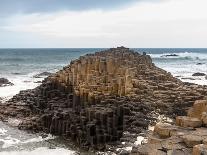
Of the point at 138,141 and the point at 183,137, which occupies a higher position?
the point at 183,137

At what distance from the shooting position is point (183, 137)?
31.0 ft

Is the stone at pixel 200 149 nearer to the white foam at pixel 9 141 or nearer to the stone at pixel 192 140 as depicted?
the stone at pixel 192 140

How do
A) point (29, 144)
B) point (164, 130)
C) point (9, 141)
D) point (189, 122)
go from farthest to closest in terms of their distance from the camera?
point (9, 141)
point (29, 144)
point (189, 122)
point (164, 130)

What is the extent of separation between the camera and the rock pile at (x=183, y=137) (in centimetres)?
896

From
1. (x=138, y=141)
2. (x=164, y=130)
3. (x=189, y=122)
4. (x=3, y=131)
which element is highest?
(x=189, y=122)

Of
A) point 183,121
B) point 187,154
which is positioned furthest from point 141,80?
point 187,154

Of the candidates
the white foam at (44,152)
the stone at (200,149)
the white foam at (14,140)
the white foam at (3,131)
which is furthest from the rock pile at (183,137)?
the white foam at (3,131)

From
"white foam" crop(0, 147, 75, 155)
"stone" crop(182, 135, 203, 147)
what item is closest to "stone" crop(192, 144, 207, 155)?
"stone" crop(182, 135, 203, 147)

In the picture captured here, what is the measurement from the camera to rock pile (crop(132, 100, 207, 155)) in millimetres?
8961

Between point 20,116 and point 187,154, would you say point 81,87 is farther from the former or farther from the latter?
point 187,154

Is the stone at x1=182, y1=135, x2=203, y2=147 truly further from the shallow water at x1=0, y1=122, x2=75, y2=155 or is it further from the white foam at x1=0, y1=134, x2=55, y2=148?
the white foam at x1=0, y1=134, x2=55, y2=148

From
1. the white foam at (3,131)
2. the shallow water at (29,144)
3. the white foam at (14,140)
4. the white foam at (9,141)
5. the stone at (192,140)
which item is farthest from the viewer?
the white foam at (3,131)

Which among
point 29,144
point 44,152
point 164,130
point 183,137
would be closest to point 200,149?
point 183,137

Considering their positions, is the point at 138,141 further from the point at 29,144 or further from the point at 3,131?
the point at 3,131
